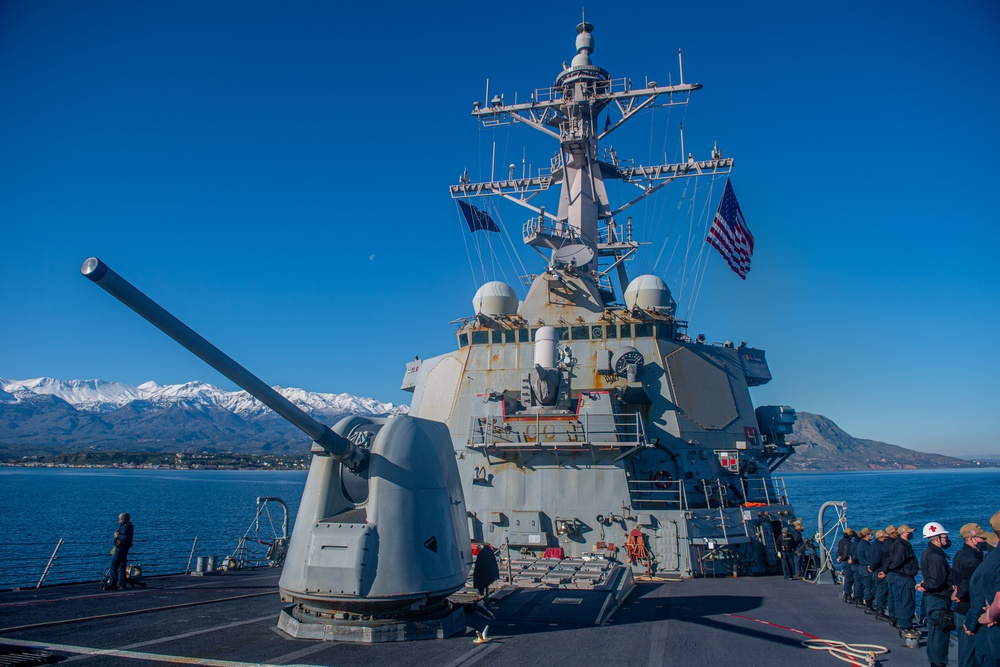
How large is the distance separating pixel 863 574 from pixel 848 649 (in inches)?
126

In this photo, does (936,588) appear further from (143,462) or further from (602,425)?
(143,462)

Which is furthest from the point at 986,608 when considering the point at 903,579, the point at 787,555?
the point at 787,555

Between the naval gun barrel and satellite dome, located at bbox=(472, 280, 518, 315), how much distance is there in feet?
33.9

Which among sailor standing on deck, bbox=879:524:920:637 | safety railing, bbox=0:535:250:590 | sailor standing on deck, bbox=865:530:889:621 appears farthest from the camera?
safety railing, bbox=0:535:250:590

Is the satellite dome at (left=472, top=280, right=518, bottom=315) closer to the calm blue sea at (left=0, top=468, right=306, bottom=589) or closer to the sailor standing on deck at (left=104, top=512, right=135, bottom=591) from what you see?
the calm blue sea at (left=0, top=468, right=306, bottom=589)

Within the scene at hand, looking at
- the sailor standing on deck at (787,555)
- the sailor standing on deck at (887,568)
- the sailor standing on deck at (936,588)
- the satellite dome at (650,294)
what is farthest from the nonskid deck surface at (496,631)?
the satellite dome at (650,294)

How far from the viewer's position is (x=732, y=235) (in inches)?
700

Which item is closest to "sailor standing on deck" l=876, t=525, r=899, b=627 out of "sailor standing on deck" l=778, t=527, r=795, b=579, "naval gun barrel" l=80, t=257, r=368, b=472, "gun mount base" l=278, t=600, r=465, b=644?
"sailor standing on deck" l=778, t=527, r=795, b=579

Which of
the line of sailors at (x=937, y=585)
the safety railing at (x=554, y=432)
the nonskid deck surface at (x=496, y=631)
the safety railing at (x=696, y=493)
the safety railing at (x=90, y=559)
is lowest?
the safety railing at (x=90, y=559)

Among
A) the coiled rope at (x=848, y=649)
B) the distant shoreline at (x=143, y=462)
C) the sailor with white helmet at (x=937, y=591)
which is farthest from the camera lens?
the distant shoreline at (x=143, y=462)

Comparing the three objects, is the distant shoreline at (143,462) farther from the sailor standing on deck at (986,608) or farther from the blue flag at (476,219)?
the sailor standing on deck at (986,608)

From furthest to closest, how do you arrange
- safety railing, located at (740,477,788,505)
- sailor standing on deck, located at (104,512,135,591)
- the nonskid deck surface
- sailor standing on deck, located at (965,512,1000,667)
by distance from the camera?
safety railing, located at (740,477,788,505) < sailor standing on deck, located at (104,512,135,591) < the nonskid deck surface < sailor standing on deck, located at (965,512,1000,667)

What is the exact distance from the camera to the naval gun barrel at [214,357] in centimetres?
523

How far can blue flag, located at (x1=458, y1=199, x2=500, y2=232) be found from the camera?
22.2 m
